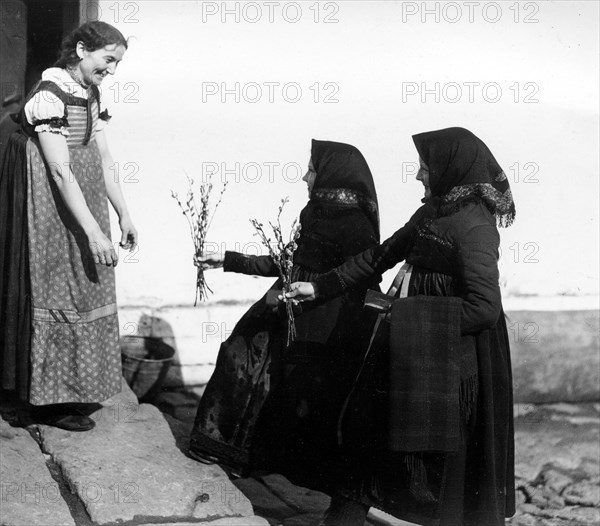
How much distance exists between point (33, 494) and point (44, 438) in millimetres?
634

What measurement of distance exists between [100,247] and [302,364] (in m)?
1.28

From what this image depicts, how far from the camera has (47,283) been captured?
514 cm

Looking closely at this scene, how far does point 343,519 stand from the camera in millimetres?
A: 4609

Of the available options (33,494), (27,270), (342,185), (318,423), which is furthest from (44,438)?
(342,185)

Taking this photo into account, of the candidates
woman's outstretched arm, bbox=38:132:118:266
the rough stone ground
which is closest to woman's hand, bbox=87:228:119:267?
woman's outstretched arm, bbox=38:132:118:266

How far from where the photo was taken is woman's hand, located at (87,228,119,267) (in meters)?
4.93

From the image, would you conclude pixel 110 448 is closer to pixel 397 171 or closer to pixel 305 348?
pixel 305 348

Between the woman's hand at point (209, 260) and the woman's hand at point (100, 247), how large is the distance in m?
0.49

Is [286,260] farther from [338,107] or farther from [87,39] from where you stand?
[338,107]

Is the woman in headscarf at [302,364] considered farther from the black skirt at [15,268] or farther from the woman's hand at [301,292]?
the black skirt at [15,268]

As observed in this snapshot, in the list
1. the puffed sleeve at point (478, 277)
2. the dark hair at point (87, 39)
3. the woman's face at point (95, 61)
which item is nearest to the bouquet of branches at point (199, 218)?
the woman's face at point (95, 61)

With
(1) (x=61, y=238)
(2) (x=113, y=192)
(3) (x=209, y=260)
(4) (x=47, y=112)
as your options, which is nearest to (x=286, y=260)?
(3) (x=209, y=260)

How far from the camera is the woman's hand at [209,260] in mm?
5199

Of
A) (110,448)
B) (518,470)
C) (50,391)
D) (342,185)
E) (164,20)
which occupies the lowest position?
(518,470)
